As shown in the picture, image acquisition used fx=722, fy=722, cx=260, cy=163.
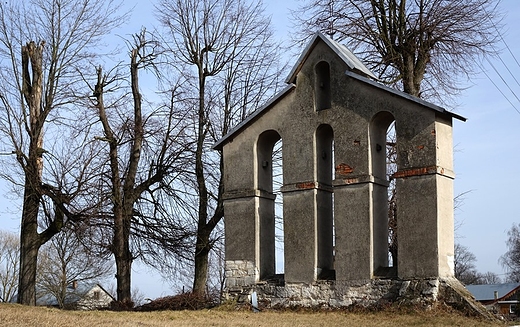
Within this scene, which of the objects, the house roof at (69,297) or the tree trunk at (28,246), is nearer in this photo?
the tree trunk at (28,246)

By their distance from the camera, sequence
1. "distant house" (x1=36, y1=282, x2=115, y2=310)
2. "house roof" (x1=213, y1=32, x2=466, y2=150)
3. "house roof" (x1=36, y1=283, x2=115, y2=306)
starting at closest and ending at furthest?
"house roof" (x1=213, y1=32, x2=466, y2=150) < "distant house" (x1=36, y1=282, x2=115, y2=310) < "house roof" (x1=36, y1=283, x2=115, y2=306)

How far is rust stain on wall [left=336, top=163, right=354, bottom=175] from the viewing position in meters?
17.1

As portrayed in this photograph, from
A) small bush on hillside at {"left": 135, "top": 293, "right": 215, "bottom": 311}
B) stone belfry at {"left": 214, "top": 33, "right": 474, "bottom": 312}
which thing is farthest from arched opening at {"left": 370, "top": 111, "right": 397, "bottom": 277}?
small bush on hillside at {"left": 135, "top": 293, "right": 215, "bottom": 311}

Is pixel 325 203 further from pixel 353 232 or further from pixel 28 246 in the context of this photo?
pixel 28 246

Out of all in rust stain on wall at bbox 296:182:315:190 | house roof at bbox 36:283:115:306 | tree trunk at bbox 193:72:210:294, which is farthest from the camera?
house roof at bbox 36:283:115:306

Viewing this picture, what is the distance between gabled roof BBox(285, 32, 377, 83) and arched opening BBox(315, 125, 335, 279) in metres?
1.57

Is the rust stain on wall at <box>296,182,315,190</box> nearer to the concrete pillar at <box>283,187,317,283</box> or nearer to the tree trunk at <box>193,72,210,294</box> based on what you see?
the concrete pillar at <box>283,187,317,283</box>

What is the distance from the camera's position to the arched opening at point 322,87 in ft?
58.9

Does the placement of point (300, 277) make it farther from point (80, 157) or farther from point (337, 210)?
point (80, 157)

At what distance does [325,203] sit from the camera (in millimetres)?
17953

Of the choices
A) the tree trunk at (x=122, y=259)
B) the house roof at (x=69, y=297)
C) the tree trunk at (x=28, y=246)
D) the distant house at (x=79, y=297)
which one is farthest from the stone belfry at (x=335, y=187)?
the house roof at (x=69, y=297)

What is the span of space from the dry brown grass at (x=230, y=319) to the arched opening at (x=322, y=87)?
5.11 metres

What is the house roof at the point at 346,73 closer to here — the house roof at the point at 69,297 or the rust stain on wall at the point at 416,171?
the rust stain on wall at the point at 416,171

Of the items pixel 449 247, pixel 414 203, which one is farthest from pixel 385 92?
pixel 449 247
